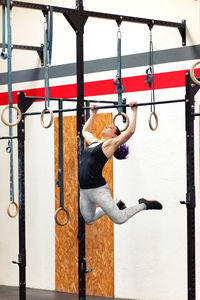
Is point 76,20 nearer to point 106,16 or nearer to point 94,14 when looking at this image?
point 94,14

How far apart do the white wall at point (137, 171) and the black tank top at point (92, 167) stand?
4.98 feet

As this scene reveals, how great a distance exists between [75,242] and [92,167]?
2531mm

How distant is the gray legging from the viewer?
19.3 ft

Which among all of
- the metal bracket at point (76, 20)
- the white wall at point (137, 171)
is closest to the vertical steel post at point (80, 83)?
the metal bracket at point (76, 20)

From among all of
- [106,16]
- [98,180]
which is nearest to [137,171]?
[98,180]

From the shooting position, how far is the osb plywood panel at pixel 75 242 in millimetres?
7770

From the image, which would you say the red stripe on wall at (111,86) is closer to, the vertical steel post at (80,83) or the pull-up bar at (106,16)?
the pull-up bar at (106,16)

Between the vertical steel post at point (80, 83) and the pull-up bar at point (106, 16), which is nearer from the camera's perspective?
the pull-up bar at point (106, 16)

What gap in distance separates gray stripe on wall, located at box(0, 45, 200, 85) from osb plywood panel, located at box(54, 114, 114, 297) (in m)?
0.65

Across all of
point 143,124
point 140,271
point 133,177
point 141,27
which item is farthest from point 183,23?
point 140,271

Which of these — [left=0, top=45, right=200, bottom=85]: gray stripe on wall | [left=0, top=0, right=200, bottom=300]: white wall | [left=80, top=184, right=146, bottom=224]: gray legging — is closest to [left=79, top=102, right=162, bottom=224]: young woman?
[left=80, top=184, right=146, bottom=224]: gray legging

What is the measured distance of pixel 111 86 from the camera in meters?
7.79

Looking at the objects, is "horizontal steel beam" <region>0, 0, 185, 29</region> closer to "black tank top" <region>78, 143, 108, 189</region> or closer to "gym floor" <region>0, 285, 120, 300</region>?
"black tank top" <region>78, 143, 108, 189</region>

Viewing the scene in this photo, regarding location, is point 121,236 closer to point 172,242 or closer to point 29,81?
point 172,242
